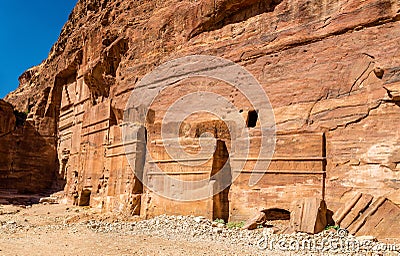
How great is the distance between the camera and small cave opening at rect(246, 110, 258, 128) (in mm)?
13010

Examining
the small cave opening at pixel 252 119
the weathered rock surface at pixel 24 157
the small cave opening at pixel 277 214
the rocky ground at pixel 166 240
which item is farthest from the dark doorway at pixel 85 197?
the small cave opening at pixel 277 214

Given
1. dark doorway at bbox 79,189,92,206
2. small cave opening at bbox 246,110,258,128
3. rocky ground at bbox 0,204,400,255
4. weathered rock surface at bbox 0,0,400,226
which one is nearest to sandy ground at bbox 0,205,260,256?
rocky ground at bbox 0,204,400,255

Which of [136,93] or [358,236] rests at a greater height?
[136,93]

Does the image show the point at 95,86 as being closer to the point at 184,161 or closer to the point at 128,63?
the point at 128,63

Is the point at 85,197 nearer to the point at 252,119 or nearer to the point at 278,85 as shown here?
the point at 252,119

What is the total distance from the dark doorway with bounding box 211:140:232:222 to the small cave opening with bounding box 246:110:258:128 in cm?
116

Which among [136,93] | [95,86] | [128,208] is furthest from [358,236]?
[95,86]

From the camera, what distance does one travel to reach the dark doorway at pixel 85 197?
1903 cm

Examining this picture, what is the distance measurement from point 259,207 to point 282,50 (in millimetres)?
5060

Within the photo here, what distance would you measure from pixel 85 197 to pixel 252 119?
10029 millimetres

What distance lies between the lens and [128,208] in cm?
Answer: 1373

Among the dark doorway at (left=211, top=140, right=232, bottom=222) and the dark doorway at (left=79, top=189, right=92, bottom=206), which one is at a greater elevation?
the dark doorway at (left=211, top=140, right=232, bottom=222)

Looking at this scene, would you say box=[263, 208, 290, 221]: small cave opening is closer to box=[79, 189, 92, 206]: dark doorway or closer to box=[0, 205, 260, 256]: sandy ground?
box=[0, 205, 260, 256]: sandy ground

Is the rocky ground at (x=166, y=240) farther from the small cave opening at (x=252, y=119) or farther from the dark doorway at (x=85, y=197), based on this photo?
the dark doorway at (x=85, y=197)
